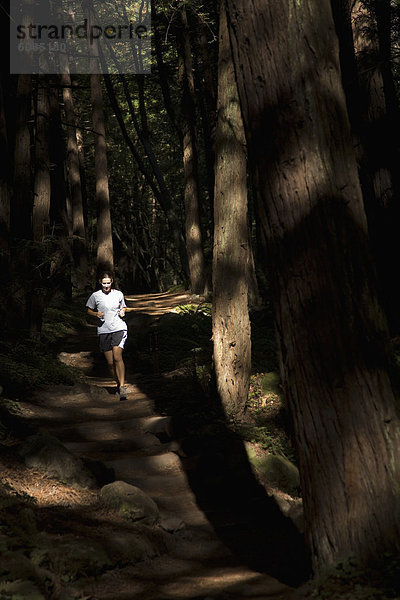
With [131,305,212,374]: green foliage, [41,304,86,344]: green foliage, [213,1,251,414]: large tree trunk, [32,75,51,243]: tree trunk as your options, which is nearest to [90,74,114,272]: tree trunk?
[41,304,86,344]: green foliage

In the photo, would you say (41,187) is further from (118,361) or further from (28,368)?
(118,361)

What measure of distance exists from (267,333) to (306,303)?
11119mm

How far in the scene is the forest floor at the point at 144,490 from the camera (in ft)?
15.4

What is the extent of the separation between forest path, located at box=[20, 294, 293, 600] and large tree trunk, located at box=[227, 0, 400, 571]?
917 millimetres

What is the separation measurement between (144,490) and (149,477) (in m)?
0.44

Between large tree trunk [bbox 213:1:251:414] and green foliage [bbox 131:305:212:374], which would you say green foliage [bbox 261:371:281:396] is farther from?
green foliage [bbox 131:305:212:374]

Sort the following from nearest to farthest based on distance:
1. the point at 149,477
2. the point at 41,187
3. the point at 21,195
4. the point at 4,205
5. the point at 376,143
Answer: the point at 149,477
the point at 4,205
the point at 376,143
the point at 21,195
the point at 41,187

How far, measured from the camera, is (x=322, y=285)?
3.67 meters

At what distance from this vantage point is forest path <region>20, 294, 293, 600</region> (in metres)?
4.73

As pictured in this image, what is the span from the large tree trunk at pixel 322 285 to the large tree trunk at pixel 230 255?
5.73 metres

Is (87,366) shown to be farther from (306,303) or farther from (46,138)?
(306,303)

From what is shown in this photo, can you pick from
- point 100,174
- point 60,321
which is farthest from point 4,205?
point 100,174

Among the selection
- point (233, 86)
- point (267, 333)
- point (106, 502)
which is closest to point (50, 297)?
point (267, 333)

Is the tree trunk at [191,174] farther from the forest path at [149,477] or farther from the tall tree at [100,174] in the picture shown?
the forest path at [149,477]
